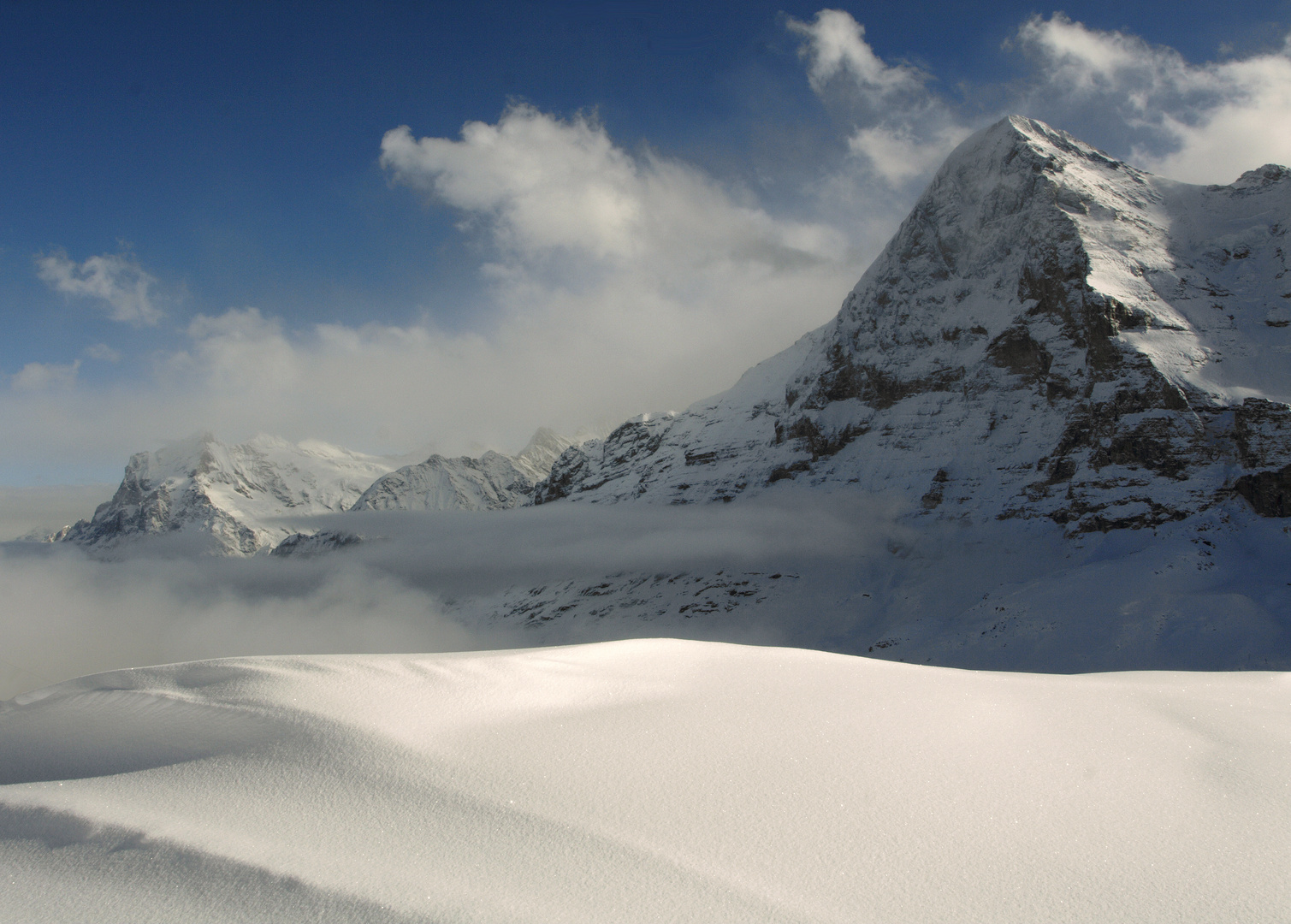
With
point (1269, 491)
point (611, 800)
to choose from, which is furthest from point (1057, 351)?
point (611, 800)

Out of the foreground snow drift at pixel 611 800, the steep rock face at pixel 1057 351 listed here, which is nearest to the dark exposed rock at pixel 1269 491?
the steep rock face at pixel 1057 351

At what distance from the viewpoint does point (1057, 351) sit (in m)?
84.0

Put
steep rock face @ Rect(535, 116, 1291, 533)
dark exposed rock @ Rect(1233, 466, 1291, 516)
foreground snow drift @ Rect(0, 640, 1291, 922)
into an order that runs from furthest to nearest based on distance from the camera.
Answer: steep rock face @ Rect(535, 116, 1291, 533) → dark exposed rock @ Rect(1233, 466, 1291, 516) → foreground snow drift @ Rect(0, 640, 1291, 922)

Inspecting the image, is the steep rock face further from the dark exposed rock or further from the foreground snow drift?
the foreground snow drift

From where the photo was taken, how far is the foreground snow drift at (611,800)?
10.4ft

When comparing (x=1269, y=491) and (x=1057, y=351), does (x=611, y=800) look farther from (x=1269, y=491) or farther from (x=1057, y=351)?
(x=1057, y=351)

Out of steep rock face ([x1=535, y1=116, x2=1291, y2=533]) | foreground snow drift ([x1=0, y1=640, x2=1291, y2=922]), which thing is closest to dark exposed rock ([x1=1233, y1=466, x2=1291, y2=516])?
steep rock face ([x1=535, y1=116, x2=1291, y2=533])

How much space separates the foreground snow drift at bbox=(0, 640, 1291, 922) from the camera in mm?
3174

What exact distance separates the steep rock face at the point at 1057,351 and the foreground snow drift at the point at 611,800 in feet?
256

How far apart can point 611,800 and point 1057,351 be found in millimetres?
94905

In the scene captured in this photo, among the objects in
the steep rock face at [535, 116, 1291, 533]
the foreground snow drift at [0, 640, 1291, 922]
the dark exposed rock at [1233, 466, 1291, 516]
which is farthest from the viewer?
the steep rock face at [535, 116, 1291, 533]

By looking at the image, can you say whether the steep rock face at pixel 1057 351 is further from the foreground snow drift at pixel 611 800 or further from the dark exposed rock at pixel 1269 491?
the foreground snow drift at pixel 611 800

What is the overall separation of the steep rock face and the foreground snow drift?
256ft

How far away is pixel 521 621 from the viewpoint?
132 metres
